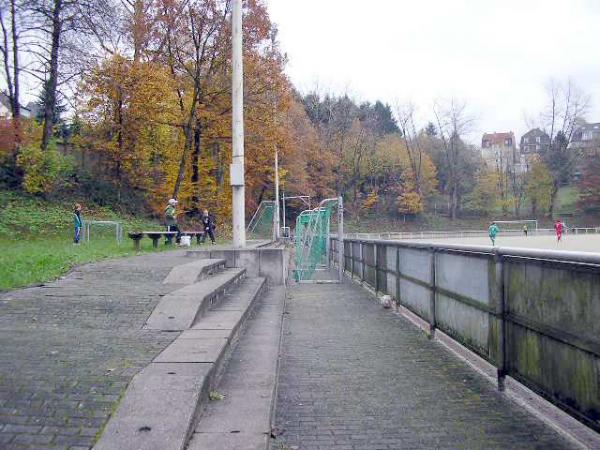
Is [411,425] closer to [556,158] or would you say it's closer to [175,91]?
[175,91]

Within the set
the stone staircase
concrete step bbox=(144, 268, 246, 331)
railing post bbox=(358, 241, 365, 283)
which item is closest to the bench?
railing post bbox=(358, 241, 365, 283)

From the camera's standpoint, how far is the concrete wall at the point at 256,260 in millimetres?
13719

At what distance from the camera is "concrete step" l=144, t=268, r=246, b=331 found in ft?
20.4

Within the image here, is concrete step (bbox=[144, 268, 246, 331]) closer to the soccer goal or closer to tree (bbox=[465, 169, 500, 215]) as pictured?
the soccer goal

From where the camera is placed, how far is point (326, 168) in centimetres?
6800

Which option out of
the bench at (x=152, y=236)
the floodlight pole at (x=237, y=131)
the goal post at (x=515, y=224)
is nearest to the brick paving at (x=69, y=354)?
the floodlight pole at (x=237, y=131)

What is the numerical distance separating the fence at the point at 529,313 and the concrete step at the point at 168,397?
97.2 inches

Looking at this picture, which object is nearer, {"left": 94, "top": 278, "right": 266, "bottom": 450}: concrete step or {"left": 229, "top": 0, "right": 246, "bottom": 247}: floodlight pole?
{"left": 94, "top": 278, "right": 266, "bottom": 450}: concrete step

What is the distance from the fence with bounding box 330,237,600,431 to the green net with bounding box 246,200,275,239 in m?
27.4

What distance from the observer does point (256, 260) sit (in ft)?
46.5

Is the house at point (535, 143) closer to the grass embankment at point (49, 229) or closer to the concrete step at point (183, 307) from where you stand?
the grass embankment at point (49, 229)

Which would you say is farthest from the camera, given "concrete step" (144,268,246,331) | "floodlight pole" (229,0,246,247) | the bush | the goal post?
the goal post

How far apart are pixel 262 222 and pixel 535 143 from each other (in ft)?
241

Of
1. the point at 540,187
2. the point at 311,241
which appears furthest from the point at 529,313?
the point at 540,187
